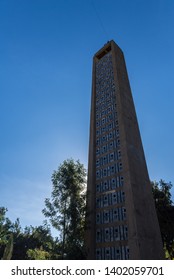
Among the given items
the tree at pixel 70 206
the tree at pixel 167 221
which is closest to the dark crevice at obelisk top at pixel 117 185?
the tree at pixel 70 206

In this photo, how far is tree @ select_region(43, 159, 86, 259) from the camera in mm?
24203

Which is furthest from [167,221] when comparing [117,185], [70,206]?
[70,206]

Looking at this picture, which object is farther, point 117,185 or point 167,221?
point 167,221

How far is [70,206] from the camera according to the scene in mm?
26344

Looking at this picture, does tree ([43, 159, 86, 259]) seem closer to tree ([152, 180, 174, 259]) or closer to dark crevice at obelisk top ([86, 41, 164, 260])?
dark crevice at obelisk top ([86, 41, 164, 260])

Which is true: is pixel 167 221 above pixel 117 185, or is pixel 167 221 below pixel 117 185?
below

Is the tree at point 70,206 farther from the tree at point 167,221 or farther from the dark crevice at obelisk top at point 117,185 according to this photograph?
the tree at point 167,221

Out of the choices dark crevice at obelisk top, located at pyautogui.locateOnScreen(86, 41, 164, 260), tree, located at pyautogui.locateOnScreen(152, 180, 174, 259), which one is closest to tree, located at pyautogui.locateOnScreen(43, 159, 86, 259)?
dark crevice at obelisk top, located at pyautogui.locateOnScreen(86, 41, 164, 260)

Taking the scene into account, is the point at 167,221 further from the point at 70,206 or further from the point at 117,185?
the point at 70,206

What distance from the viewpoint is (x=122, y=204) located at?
94.8 ft

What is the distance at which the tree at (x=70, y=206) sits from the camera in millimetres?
24203
